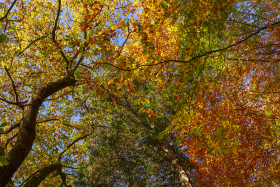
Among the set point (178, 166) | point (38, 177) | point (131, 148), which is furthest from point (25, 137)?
point (178, 166)

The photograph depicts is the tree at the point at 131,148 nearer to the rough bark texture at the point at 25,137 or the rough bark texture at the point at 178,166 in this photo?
the rough bark texture at the point at 178,166

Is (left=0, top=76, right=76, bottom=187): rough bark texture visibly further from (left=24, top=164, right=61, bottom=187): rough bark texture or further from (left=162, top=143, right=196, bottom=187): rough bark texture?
(left=162, top=143, right=196, bottom=187): rough bark texture

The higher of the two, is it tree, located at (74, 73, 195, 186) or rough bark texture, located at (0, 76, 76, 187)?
tree, located at (74, 73, 195, 186)

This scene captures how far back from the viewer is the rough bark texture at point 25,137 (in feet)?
13.1

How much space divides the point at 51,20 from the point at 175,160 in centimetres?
915

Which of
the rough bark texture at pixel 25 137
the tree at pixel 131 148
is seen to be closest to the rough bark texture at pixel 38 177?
the rough bark texture at pixel 25 137

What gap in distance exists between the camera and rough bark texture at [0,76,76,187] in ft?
13.1

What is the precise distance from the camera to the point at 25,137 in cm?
441

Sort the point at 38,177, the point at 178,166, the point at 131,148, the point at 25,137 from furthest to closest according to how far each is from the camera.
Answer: the point at 131,148
the point at 178,166
the point at 38,177
the point at 25,137

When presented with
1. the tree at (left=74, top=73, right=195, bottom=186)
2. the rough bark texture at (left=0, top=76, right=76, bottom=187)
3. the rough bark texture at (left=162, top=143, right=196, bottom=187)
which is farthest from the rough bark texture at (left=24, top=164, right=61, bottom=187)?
the rough bark texture at (left=162, top=143, right=196, bottom=187)

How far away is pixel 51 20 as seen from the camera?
9.12 meters

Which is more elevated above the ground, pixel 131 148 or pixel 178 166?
pixel 131 148

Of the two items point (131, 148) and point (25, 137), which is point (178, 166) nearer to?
point (131, 148)

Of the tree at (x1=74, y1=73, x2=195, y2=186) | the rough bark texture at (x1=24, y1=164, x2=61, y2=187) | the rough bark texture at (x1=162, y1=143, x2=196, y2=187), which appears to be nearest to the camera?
the rough bark texture at (x1=24, y1=164, x2=61, y2=187)
